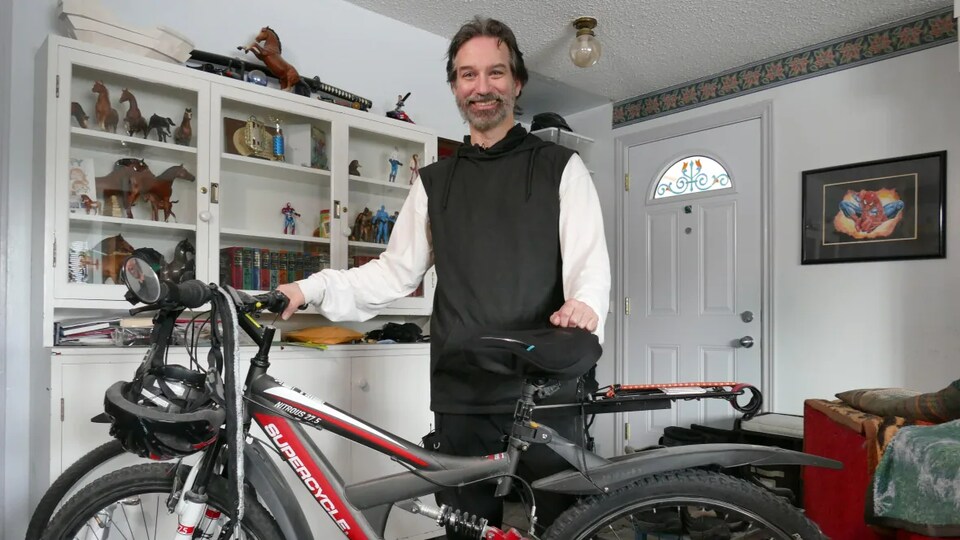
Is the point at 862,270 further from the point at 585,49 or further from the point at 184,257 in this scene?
the point at 184,257

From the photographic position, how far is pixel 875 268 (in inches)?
112

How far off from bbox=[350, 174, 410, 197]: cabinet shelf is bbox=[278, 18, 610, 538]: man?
1.35m

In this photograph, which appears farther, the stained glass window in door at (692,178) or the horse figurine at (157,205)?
the stained glass window in door at (692,178)

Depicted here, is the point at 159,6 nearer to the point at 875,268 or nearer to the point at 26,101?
the point at 26,101

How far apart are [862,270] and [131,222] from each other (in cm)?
327

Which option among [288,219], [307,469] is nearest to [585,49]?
[288,219]

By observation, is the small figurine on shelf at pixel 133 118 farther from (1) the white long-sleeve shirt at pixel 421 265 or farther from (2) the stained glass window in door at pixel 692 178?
(2) the stained glass window in door at pixel 692 178

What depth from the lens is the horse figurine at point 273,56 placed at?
2.25 metres

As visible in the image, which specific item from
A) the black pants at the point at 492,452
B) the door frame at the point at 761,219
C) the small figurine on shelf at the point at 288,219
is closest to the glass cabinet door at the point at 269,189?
the small figurine on shelf at the point at 288,219

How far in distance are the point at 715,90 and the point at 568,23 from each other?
4.00ft

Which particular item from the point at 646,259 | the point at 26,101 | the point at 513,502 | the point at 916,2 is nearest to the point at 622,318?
the point at 646,259

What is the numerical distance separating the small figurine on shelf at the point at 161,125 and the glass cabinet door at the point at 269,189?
0.52ft

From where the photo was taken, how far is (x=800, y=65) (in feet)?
10.3

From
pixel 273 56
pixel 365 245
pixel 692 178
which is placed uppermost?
pixel 273 56
